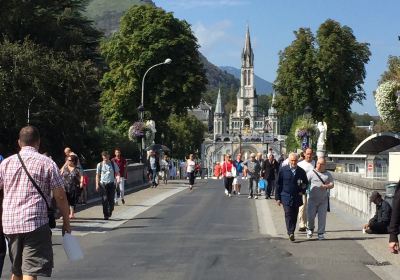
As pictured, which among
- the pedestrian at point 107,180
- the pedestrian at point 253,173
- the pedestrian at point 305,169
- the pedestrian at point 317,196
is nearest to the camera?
the pedestrian at point 317,196

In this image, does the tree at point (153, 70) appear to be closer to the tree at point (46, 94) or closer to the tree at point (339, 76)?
the tree at point (46, 94)

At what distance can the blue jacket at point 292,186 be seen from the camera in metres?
14.9

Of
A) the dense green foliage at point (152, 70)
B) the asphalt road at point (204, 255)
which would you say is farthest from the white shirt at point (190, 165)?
the asphalt road at point (204, 255)

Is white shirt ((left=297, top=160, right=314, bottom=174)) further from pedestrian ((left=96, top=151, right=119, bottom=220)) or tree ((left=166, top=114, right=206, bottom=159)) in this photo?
tree ((left=166, top=114, right=206, bottom=159))

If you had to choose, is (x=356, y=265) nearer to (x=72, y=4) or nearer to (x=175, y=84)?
(x=175, y=84)

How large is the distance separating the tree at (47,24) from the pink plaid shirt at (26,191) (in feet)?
127

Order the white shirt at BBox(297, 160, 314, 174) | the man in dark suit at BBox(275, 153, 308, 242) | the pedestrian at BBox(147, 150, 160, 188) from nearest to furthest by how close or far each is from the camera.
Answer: the man in dark suit at BBox(275, 153, 308, 242) < the white shirt at BBox(297, 160, 314, 174) < the pedestrian at BBox(147, 150, 160, 188)

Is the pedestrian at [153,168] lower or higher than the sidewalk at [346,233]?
higher

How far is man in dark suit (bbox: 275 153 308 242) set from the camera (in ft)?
48.6

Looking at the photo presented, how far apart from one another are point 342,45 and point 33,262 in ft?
183

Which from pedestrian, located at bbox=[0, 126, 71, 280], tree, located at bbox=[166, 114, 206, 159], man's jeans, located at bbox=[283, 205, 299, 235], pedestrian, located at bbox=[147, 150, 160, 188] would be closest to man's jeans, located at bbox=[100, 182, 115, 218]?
man's jeans, located at bbox=[283, 205, 299, 235]

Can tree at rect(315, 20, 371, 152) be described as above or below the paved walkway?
above

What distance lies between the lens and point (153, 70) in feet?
177

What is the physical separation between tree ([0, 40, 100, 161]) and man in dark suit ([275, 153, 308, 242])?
82.0 ft
